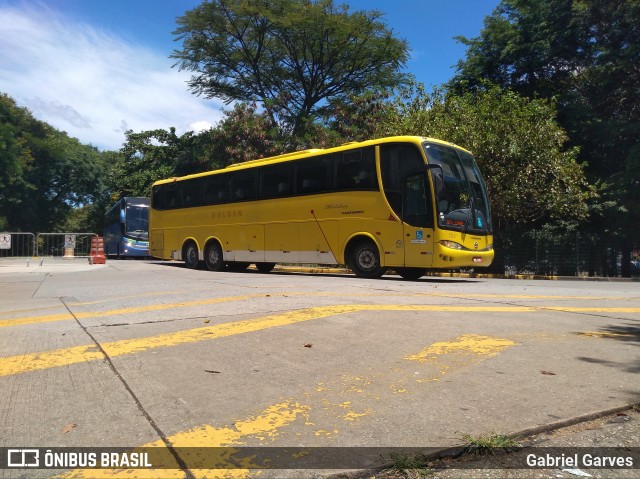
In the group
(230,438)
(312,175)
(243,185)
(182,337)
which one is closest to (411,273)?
(312,175)

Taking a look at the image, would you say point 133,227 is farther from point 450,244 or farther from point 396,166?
point 450,244

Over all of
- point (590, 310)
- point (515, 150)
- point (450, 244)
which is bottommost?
point (590, 310)

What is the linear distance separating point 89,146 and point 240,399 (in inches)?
2321

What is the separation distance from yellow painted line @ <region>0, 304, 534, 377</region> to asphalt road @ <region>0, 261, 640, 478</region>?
3 cm

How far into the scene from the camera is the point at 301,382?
4043 mm

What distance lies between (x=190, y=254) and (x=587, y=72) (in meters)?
21.5

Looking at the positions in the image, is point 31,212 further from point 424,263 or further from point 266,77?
point 424,263

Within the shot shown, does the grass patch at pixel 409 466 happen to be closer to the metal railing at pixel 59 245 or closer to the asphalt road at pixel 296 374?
the asphalt road at pixel 296 374

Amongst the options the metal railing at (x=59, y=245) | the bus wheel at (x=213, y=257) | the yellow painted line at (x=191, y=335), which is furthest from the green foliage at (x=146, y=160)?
the yellow painted line at (x=191, y=335)

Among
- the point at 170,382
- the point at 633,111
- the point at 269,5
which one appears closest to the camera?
the point at 170,382

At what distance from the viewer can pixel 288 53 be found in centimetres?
3086

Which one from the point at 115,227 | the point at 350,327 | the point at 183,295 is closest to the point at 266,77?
the point at 115,227

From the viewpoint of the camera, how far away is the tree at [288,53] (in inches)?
1127

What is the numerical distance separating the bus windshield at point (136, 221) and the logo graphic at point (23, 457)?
30041 millimetres
